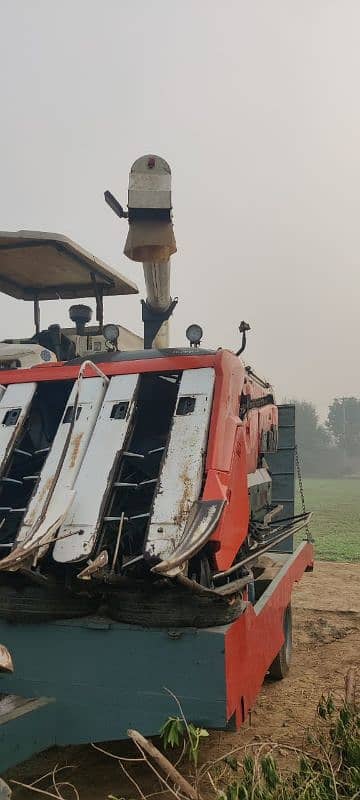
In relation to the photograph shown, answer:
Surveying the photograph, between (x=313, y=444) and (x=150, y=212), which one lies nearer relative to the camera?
(x=150, y=212)

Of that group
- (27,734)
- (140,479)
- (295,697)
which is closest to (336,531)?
(295,697)

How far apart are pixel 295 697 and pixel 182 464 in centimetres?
243

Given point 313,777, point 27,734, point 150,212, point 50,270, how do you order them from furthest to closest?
1. point 50,270
2. point 150,212
3. point 27,734
4. point 313,777

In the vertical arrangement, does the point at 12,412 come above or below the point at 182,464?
above

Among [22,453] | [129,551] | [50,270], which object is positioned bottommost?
[129,551]

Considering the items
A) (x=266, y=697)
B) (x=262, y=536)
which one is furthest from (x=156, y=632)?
(x=266, y=697)

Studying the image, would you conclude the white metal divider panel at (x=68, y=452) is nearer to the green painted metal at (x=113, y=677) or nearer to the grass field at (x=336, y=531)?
the green painted metal at (x=113, y=677)

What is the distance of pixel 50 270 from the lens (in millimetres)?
6906

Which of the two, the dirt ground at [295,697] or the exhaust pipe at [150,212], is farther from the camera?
the exhaust pipe at [150,212]

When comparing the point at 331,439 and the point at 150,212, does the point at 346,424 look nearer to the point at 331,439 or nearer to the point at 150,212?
the point at 331,439

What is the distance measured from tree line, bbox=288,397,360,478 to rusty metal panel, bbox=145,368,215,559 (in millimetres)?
84657

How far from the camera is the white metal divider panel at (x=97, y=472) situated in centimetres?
348

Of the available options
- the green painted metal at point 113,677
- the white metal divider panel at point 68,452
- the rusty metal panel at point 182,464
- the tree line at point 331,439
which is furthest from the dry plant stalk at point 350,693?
the tree line at point 331,439

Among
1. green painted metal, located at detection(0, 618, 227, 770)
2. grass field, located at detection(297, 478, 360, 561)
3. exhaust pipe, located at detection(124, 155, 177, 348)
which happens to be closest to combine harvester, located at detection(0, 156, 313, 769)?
green painted metal, located at detection(0, 618, 227, 770)
